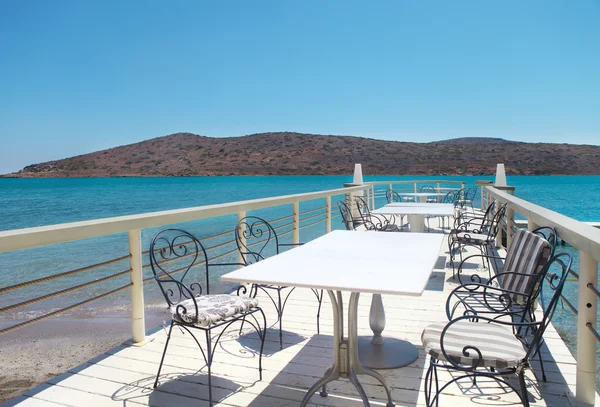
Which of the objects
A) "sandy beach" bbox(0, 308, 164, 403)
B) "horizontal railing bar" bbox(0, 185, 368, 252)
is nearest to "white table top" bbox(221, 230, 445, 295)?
"horizontal railing bar" bbox(0, 185, 368, 252)

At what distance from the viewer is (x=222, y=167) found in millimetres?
59406

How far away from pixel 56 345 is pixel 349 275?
15.6 feet

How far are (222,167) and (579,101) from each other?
42.2 metres

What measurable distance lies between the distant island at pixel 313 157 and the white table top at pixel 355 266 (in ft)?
147

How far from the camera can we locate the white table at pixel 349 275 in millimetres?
1670

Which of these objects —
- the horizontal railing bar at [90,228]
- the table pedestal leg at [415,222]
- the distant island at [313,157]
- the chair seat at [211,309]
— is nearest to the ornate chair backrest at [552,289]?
the chair seat at [211,309]

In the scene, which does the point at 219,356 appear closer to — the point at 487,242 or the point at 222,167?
the point at 487,242

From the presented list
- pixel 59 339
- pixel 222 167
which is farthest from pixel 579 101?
pixel 222 167

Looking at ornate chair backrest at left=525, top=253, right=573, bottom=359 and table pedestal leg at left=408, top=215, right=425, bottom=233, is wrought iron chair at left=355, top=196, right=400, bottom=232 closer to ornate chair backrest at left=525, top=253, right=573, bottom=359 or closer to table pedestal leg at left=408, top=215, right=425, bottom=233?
table pedestal leg at left=408, top=215, right=425, bottom=233

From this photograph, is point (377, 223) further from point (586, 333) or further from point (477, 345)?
point (477, 345)

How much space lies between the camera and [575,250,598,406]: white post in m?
1.82

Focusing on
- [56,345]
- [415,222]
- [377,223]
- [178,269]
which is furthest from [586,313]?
[56,345]

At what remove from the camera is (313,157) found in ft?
184

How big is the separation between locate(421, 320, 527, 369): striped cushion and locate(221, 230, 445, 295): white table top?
273 millimetres
